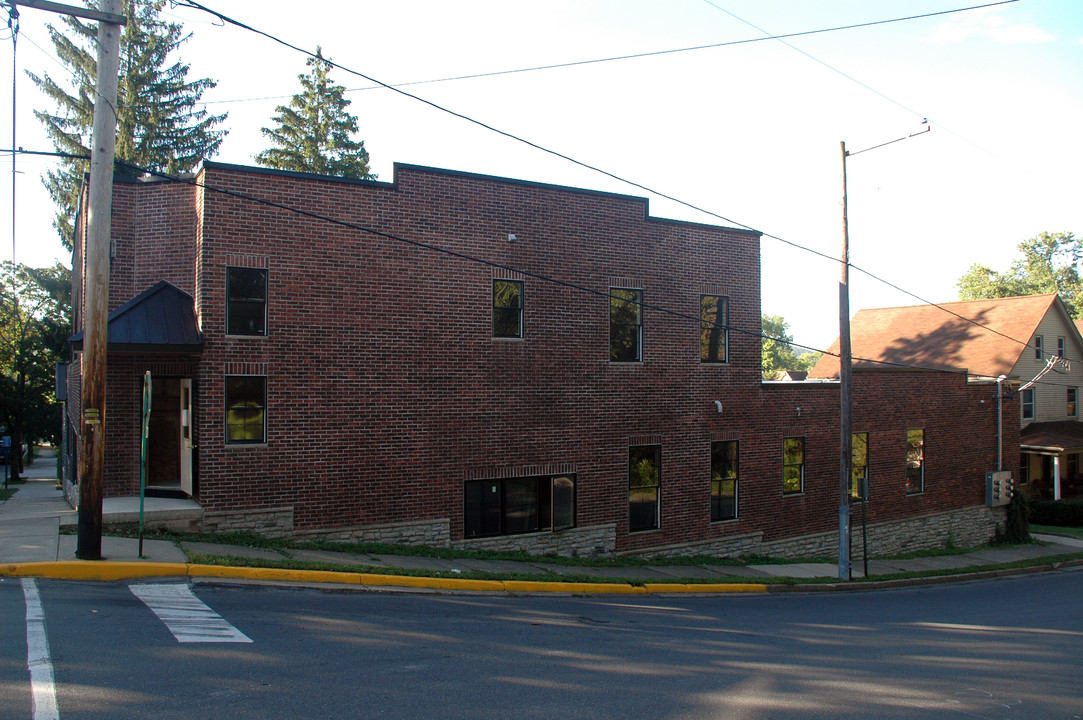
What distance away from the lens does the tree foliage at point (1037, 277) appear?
69438 mm

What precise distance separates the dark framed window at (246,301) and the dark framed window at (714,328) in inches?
408

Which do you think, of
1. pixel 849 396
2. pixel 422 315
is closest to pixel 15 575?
pixel 422 315

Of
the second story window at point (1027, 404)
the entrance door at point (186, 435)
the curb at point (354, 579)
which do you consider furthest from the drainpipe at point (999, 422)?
the entrance door at point (186, 435)

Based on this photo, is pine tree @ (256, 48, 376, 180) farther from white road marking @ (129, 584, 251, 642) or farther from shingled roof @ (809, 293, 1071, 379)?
white road marking @ (129, 584, 251, 642)

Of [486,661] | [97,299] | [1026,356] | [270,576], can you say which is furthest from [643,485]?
[1026,356]

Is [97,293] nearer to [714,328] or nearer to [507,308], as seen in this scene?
[507,308]

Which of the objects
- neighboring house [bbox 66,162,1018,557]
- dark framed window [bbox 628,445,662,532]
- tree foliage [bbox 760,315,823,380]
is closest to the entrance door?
neighboring house [bbox 66,162,1018,557]

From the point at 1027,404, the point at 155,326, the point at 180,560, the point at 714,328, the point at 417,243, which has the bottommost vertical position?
the point at 180,560

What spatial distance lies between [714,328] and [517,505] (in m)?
6.96

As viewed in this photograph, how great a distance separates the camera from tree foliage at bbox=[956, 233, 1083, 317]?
6944cm

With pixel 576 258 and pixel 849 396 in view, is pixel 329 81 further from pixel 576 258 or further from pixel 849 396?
pixel 849 396

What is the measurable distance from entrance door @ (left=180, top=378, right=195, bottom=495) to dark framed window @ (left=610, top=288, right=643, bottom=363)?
29.1 feet

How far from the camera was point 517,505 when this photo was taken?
1617cm

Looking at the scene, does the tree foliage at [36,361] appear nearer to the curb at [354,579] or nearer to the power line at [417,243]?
the power line at [417,243]
